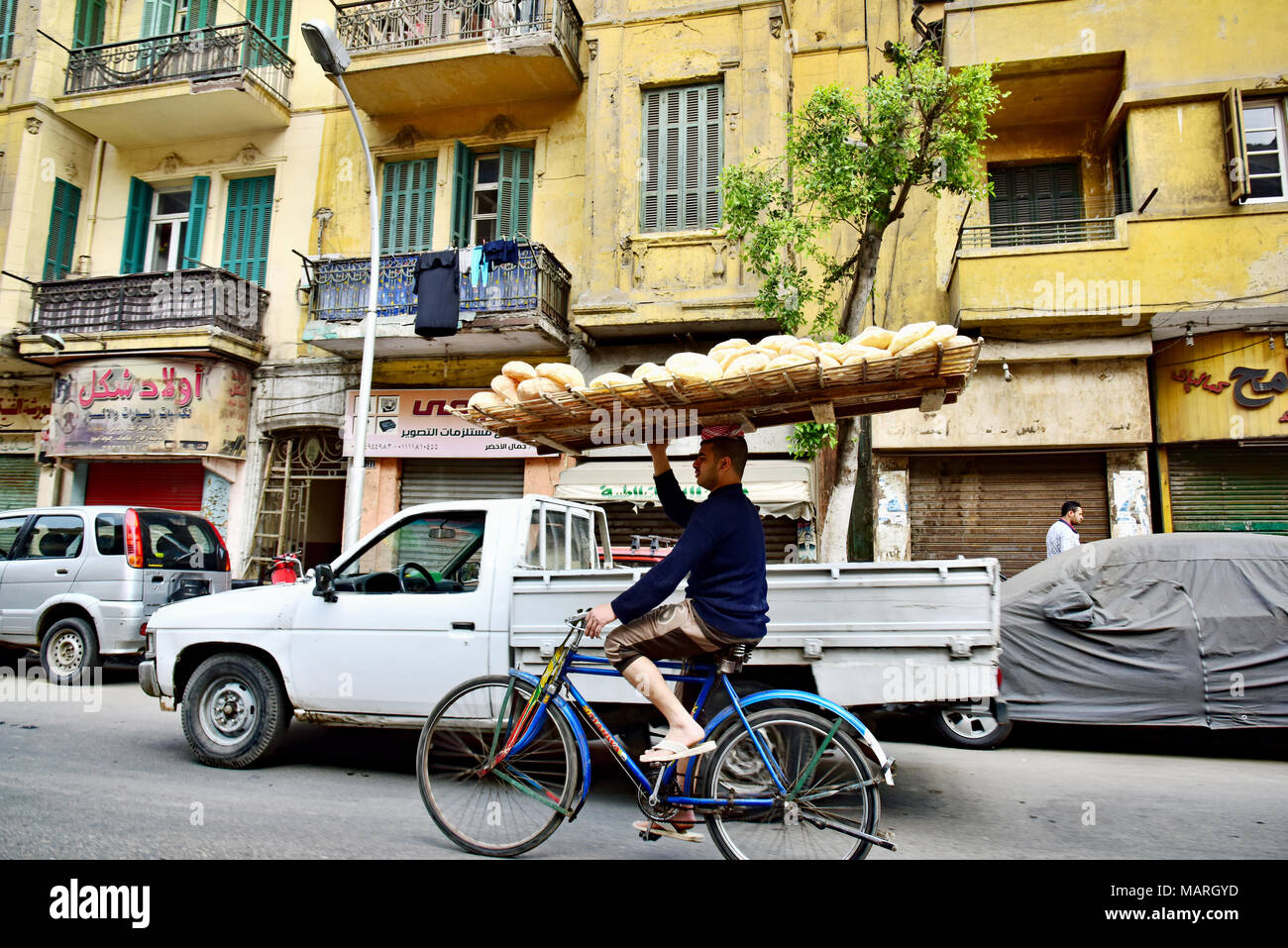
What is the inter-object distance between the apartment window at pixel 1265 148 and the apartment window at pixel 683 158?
24.9 ft

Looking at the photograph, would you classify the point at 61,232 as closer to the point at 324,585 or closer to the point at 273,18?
the point at 273,18

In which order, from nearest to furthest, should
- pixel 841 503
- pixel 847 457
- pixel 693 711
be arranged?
pixel 693 711
pixel 847 457
pixel 841 503

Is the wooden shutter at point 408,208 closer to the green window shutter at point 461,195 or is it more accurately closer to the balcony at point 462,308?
the green window shutter at point 461,195

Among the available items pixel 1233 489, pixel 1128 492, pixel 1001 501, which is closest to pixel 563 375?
pixel 1001 501

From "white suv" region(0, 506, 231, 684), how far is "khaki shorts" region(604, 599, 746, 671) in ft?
25.0

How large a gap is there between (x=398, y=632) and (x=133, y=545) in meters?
5.67

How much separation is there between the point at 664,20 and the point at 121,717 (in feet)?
40.1

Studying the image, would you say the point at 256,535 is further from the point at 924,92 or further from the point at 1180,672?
the point at 1180,672

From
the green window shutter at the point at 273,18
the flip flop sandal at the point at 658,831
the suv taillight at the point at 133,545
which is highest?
the green window shutter at the point at 273,18

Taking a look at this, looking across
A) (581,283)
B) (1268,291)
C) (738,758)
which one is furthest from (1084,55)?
→ (738,758)

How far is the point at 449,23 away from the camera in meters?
13.6

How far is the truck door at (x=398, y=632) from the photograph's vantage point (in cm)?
499

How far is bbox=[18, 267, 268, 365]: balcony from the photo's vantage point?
13773 millimetres

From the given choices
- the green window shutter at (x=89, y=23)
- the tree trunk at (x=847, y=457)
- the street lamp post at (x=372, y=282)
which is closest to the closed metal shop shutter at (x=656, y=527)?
the tree trunk at (x=847, y=457)
